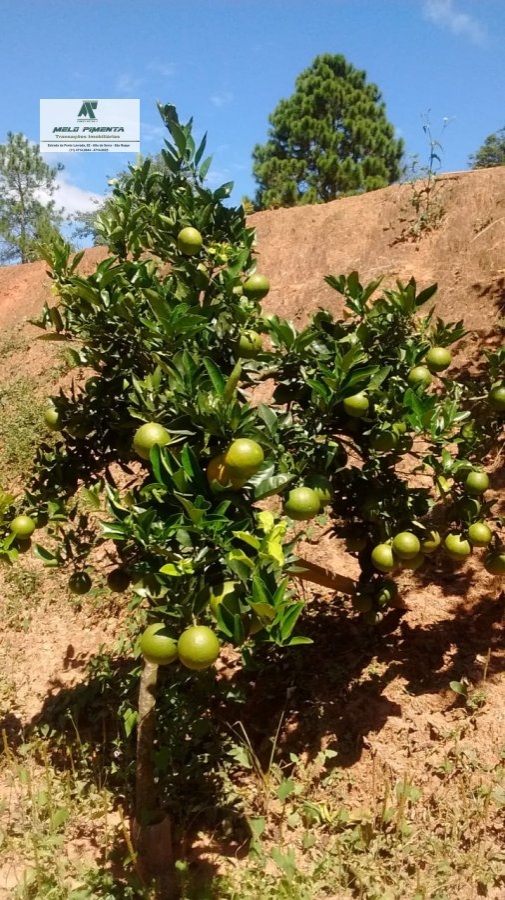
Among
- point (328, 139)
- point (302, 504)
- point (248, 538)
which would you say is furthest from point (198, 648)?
point (328, 139)

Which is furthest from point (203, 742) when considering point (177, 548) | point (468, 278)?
point (468, 278)

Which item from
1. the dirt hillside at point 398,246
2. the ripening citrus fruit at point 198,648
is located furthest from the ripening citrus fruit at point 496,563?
the dirt hillside at point 398,246

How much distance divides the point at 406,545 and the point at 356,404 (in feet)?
1.94

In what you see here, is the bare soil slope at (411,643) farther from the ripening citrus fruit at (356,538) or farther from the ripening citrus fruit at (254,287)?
the ripening citrus fruit at (254,287)

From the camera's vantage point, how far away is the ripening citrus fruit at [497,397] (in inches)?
96.1

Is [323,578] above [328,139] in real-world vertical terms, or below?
below

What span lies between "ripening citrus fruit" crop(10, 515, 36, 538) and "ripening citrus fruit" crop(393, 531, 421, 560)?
56.8 inches

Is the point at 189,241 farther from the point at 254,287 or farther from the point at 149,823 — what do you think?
the point at 149,823

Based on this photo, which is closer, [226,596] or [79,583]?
[226,596]

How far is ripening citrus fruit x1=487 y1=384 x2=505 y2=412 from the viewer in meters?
2.44

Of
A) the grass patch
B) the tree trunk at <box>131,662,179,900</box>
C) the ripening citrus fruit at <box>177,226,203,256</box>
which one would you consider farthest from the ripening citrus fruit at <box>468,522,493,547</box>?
the grass patch

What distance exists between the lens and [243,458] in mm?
1640

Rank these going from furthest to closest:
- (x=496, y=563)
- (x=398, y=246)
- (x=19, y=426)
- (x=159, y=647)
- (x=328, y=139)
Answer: (x=328, y=139)
(x=398, y=246)
(x=19, y=426)
(x=496, y=563)
(x=159, y=647)

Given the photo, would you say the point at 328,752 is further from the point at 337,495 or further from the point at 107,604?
the point at 107,604
